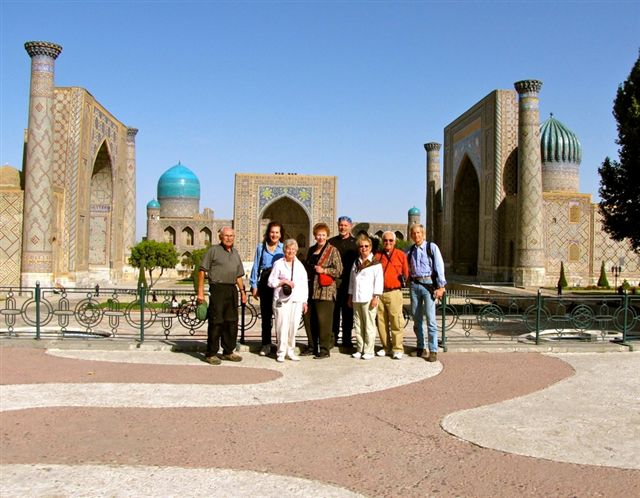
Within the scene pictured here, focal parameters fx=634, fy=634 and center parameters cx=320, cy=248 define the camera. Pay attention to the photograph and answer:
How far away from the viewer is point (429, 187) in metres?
29.1

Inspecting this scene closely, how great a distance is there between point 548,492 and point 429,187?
88.1 feet

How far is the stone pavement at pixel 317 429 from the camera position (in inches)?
114

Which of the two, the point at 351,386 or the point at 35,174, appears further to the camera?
the point at 35,174

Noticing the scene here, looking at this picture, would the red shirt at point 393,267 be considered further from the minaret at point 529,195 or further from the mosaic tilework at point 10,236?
the minaret at point 529,195

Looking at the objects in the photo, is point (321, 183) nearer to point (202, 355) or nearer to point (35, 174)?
point (35, 174)

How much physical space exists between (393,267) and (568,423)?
2.42 m

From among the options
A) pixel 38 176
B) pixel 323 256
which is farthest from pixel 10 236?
pixel 323 256

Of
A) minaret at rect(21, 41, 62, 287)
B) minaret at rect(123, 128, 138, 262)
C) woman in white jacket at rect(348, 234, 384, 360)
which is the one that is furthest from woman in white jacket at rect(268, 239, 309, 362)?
minaret at rect(123, 128, 138, 262)

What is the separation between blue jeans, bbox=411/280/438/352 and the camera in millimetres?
5961

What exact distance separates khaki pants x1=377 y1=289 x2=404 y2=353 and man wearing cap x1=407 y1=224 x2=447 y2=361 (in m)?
0.18

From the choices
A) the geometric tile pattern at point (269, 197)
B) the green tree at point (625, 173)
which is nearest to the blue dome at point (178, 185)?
the geometric tile pattern at point (269, 197)

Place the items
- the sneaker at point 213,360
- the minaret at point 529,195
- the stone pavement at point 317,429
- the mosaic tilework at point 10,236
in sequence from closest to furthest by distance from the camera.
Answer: the stone pavement at point 317,429 → the sneaker at point 213,360 → the mosaic tilework at point 10,236 → the minaret at point 529,195

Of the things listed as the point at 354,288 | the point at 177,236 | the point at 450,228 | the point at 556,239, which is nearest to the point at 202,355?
the point at 354,288

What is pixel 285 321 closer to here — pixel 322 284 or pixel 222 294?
pixel 322 284
